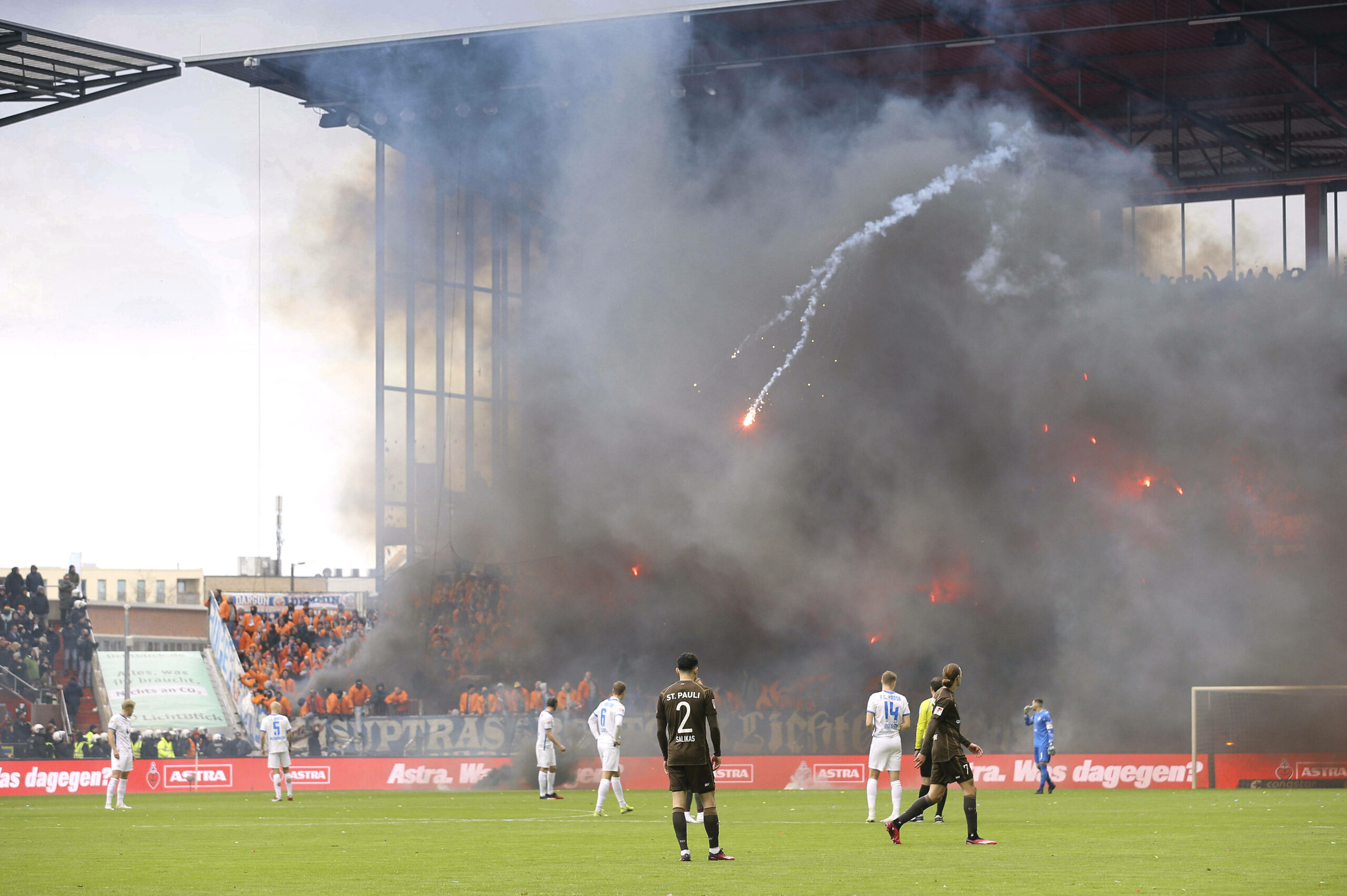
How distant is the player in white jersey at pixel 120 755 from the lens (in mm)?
24641

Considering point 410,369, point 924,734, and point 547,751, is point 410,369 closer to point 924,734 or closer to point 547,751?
point 547,751

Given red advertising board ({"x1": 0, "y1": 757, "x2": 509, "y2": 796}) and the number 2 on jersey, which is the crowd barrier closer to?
red advertising board ({"x1": 0, "y1": 757, "x2": 509, "y2": 796})

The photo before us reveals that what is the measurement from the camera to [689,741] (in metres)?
13.4

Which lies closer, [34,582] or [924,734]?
[924,734]

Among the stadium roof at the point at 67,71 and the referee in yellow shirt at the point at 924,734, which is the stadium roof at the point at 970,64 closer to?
the stadium roof at the point at 67,71

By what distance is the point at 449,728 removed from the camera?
32438 millimetres

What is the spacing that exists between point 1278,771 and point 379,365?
26.5 m

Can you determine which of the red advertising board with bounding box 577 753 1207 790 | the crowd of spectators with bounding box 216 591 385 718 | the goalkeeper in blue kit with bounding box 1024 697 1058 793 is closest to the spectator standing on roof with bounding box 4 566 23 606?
the crowd of spectators with bounding box 216 591 385 718

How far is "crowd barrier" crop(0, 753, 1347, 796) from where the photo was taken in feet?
95.7

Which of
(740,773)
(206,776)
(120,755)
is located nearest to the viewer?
(120,755)

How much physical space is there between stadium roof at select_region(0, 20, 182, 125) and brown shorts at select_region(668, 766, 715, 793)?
22.1m

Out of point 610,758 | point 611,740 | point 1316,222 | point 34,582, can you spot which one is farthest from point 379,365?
point 1316,222

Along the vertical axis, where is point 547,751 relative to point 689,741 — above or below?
below

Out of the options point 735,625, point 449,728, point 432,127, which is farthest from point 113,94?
point 735,625
